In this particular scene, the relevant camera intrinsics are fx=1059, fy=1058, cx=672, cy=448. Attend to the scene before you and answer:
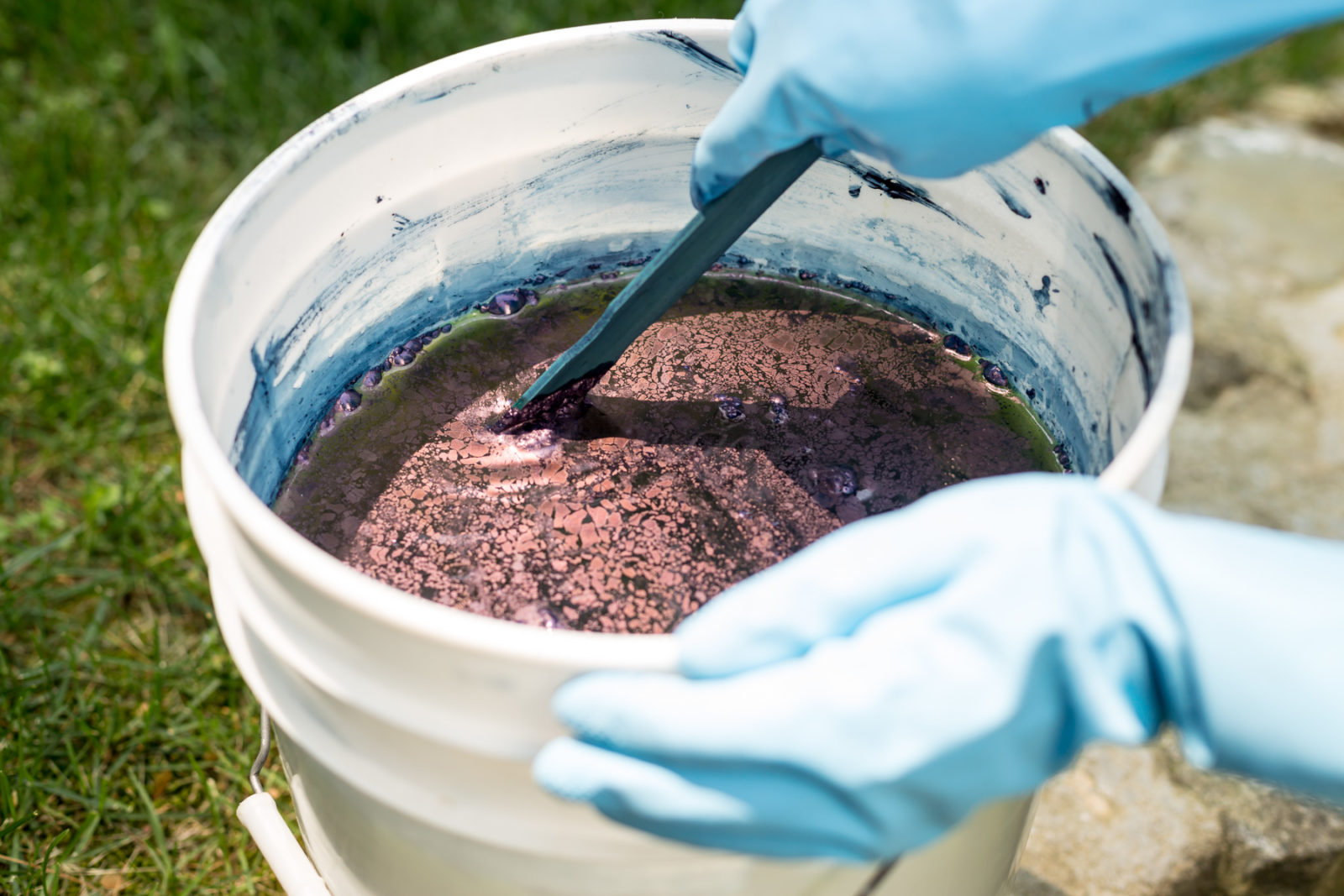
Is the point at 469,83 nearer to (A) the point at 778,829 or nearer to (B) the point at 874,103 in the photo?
(B) the point at 874,103

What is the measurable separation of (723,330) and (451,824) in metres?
0.71

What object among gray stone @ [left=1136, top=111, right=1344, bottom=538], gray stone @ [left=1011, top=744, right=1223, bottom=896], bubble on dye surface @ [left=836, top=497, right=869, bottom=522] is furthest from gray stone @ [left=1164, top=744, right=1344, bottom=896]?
bubble on dye surface @ [left=836, top=497, right=869, bottom=522]

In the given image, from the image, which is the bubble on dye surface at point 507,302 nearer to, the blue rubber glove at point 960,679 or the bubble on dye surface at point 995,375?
the bubble on dye surface at point 995,375

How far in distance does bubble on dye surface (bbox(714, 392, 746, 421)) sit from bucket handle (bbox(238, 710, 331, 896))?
A: 0.59 meters

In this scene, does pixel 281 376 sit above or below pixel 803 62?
below

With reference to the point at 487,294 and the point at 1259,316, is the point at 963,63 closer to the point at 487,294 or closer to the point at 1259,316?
the point at 487,294

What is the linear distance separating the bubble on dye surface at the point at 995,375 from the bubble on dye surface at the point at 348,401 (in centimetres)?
73

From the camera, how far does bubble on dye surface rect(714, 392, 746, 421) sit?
1170 millimetres

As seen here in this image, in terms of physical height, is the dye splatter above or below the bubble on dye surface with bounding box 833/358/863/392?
below

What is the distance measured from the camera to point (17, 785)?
50.9 inches

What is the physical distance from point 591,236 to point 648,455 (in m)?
0.37

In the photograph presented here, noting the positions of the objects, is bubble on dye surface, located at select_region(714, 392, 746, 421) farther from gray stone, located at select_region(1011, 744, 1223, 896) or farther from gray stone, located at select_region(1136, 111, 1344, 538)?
gray stone, located at select_region(1136, 111, 1344, 538)

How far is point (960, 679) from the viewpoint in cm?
65

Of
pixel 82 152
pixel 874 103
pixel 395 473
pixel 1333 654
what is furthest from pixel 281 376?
pixel 82 152
